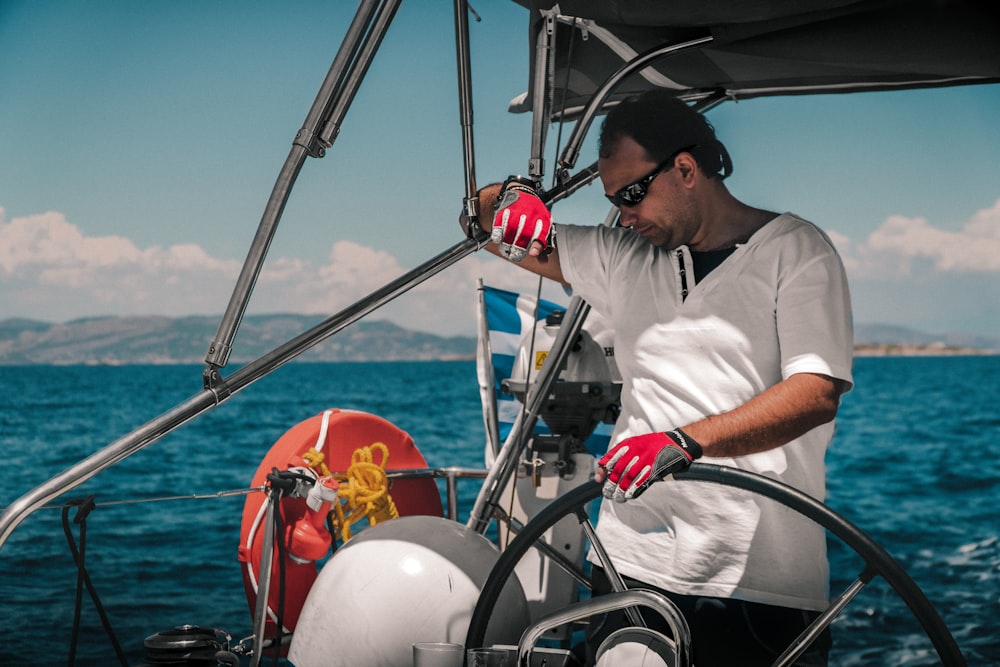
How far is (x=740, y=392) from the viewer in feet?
5.44

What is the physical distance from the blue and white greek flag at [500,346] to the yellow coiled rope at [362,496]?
0.35m

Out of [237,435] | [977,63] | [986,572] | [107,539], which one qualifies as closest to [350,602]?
[977,63]

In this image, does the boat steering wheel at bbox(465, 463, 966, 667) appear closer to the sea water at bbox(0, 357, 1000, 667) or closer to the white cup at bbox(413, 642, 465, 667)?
the white cup at bbox(413, 642, 465, 667)

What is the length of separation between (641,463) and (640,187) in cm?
60

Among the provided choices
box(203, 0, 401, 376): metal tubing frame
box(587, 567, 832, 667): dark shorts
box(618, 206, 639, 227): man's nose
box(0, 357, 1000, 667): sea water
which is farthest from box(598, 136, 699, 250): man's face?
box(0, 357, 1000, 667): sea water

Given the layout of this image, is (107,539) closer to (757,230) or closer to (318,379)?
(757,230)

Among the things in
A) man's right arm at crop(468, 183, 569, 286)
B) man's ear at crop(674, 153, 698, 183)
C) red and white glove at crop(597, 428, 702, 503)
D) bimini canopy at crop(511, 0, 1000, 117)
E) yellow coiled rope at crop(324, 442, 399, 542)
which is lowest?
yellow coiled rope at crop(324, 442, 399, 542)

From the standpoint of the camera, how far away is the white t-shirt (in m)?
1.58

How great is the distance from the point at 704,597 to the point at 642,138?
0.79 metres

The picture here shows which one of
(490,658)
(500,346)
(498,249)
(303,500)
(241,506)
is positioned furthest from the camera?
(241,506)

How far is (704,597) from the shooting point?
5.35 feet

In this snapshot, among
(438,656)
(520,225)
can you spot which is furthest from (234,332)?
(438,656)

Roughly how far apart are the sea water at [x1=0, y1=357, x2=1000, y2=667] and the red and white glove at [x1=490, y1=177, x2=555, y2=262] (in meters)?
1.00

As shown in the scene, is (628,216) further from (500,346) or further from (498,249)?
(500,346)
